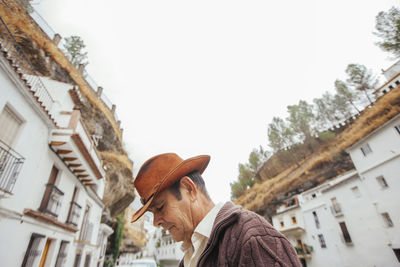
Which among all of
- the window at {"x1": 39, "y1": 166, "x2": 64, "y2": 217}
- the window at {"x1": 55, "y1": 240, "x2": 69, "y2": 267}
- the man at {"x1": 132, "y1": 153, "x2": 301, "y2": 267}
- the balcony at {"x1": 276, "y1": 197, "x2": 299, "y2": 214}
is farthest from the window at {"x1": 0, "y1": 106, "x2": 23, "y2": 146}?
the balcony at {"x1": 276, "y1": 197, "x2": 299, "y2": 214}

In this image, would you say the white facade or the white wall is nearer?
the white wall

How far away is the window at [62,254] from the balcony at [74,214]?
97 centimetres

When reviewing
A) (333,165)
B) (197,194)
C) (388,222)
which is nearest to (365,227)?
(388,222)

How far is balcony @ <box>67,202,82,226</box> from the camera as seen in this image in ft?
33.8

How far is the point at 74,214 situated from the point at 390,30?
137 ft

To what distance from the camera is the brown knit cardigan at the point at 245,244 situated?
0.97 m

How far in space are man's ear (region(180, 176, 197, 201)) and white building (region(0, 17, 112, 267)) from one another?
6.91m

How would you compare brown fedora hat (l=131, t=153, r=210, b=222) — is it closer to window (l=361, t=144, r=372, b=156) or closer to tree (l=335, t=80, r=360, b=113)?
window (l=361, t=144, r=372, b=156)

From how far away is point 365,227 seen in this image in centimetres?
1719

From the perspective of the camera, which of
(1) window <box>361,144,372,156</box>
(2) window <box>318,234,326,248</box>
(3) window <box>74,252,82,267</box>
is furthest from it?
(2) window <box>318,234,326,248</box>

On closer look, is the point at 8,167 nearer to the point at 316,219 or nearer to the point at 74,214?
the point at 74,214

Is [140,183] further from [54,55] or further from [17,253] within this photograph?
[54,55]

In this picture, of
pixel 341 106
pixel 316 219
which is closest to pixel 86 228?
pixel 316 219

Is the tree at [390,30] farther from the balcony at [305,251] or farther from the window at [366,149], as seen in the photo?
the balcony at [305,251]
